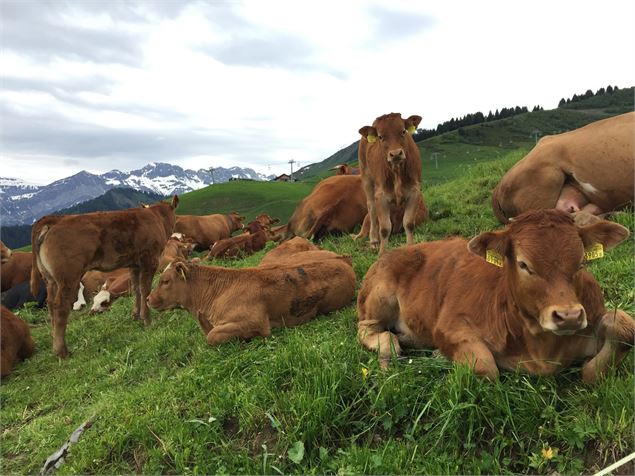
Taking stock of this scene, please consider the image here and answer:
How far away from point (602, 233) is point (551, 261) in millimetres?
489

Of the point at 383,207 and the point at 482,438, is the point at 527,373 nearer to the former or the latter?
the point at 482,438

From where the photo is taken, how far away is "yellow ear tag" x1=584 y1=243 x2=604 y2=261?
3182 millimetres

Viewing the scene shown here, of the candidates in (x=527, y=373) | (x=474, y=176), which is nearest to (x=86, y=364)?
(x=527, y=373)

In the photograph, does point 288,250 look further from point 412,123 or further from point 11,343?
point 11,343

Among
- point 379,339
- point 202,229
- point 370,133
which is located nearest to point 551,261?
point 379,339

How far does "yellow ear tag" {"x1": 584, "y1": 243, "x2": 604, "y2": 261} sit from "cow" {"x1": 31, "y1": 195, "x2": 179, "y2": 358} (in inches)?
301

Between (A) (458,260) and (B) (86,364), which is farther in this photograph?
(B) (86,364)

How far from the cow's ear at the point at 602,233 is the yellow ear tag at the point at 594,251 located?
0.08 feet

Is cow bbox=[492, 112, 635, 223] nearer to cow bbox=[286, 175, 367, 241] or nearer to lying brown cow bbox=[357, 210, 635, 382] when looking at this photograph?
lying brown cow bbox=[357, 210, 635, 382]

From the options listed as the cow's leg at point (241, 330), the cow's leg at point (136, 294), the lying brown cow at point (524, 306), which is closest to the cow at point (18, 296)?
the cow's leg at point (136, 294)

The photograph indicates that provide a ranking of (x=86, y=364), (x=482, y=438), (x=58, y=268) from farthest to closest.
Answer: (x=58, y=268) < (x=86, y=364) < (x=482, y=438)

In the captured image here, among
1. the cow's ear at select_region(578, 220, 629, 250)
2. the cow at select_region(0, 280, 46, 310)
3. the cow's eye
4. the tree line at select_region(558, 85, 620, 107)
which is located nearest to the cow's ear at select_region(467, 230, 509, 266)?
the cow's eye

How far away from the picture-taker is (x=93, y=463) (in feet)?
13.0

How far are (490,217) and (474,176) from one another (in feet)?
15.0
